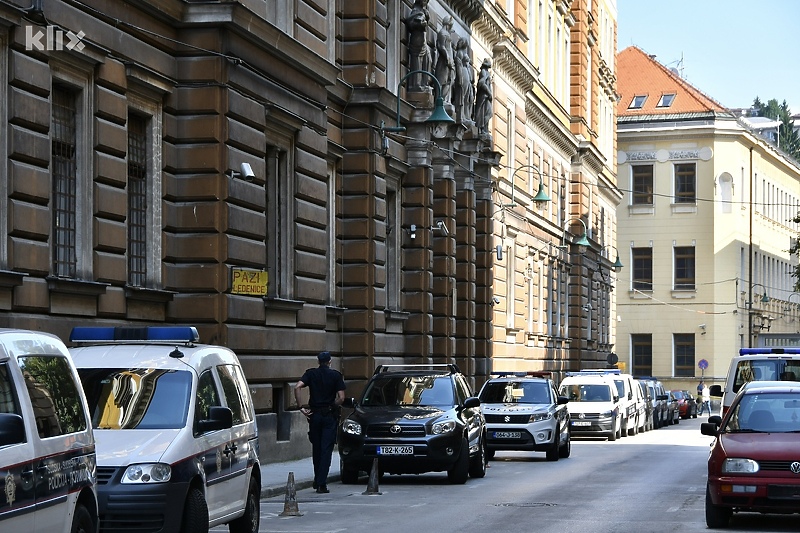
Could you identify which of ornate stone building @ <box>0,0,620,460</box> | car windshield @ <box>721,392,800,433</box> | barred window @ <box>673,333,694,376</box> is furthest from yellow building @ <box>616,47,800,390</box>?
car windshield @ <box>721,392,800,433</box>

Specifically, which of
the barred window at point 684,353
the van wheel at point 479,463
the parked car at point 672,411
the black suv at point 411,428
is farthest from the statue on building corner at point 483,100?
the barred window at point 684,353

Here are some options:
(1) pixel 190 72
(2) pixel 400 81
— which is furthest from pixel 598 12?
(1) pixel 190 72

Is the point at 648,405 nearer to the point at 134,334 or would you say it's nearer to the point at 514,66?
the point at 514,66

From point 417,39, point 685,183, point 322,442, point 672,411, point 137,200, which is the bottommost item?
point 672,411

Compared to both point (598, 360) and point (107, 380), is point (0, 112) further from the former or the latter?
point (598, 360)

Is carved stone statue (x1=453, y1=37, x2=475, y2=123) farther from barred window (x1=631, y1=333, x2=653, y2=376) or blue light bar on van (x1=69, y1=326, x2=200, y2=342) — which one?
barred window (x1=631, y1=333, x2=653, y2=376)

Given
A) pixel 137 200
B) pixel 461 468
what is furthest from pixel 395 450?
pixel 137 200

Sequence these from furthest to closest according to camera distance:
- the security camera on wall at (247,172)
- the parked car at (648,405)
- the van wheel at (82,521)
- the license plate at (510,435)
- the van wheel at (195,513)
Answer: the parked car at (648,405) < the license plate at (510,435) < the security camera on wall at (247,172) < the van wheel at (195,513) < the van wheel at (82,521)

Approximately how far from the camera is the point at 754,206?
90.8 meters

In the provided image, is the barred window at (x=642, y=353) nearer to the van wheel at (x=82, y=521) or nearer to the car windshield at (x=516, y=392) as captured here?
the car windshield at (x=516, y=392)

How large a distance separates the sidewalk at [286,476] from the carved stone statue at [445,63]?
45.9 feet

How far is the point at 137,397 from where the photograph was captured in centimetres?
1343

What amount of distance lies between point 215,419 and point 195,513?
92cm

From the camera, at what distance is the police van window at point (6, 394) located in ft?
31.6
